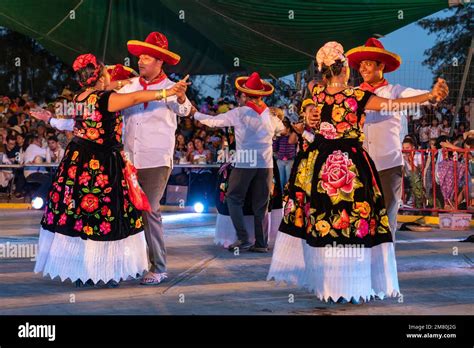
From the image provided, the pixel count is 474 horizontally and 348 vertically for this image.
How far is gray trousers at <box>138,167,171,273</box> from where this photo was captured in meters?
8.59

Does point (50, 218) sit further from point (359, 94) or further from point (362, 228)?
point (359, 94)

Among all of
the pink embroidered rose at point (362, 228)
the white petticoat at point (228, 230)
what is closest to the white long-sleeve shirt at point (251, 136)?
the white petticoat at point (228, 230)

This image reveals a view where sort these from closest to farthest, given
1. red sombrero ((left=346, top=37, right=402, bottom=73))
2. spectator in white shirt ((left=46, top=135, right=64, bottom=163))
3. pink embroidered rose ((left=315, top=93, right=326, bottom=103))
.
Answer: pink embroidered rose ((left=315, top=93, right=326, bottom=103)) → red sombrero ((left=346, top=37, right=402, bottom=73)) → spectator in white shirt ((left=46, top=135, right=64, bottom=163))

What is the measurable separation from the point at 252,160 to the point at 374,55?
10.2 feet

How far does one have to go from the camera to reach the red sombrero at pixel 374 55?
8.51 meters

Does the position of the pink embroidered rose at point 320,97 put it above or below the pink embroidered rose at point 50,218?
above

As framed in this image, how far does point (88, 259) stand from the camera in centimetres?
829

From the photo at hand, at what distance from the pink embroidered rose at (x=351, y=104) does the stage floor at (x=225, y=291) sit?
1572mm

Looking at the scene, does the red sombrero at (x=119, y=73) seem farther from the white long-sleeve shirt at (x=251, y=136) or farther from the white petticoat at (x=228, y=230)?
the white petticoat at (x=228, y=230)

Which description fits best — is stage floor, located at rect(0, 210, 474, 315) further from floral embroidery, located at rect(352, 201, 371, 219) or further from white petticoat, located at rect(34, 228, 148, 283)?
floral embroidery, located at rect(352, 201, 371, 219)

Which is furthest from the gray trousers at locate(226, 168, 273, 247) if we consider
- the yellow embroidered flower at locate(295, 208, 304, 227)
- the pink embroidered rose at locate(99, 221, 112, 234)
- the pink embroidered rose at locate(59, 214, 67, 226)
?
the yellow embroidered flower at locate(295, 208, 304, 227)

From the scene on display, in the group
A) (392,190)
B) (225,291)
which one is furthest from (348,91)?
(225,291)

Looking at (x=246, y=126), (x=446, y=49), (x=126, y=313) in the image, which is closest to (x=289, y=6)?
(x=246, y=126)

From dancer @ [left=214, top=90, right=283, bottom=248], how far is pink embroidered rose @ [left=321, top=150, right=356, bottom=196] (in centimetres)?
404
